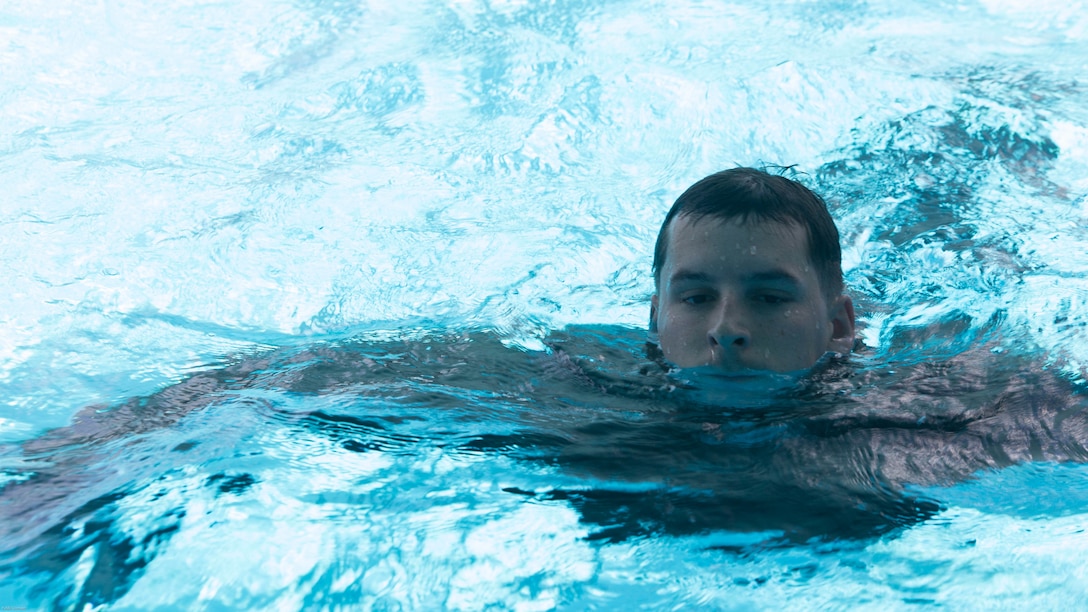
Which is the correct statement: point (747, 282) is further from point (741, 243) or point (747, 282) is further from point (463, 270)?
point (463, 270)

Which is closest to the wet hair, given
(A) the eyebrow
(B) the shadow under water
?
(A) the eyebrow

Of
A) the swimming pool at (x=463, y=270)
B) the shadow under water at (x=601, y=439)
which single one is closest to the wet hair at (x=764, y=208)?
the shadow under water at (x=601, y=439)

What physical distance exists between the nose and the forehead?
0.19 metres

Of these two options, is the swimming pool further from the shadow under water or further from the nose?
the nose

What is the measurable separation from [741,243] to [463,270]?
1838mm

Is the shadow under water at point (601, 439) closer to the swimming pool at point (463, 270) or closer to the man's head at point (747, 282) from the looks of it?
the swimming pool at point (463, 270)

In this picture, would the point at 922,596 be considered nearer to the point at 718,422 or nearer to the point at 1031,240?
the point at 718,422

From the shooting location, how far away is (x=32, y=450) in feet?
9.45

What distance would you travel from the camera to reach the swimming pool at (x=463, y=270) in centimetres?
231

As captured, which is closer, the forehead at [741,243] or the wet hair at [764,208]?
the forehead at [741,243]

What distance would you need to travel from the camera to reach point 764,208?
309 centimetres

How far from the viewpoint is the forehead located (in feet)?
9.77

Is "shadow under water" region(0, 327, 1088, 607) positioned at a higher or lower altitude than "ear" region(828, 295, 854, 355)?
lower

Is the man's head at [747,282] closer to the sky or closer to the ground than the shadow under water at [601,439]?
closer to the sky
